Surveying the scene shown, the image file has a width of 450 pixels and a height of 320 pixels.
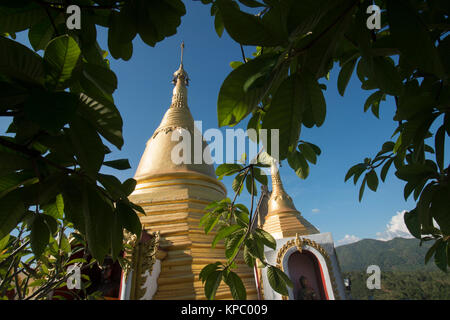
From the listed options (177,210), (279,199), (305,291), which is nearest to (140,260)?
(177,210)

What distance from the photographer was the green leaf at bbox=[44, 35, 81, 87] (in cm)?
44

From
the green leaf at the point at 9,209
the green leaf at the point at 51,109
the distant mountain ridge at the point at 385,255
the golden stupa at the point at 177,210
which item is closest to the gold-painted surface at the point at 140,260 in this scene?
the golden stupa at the point at 177,210

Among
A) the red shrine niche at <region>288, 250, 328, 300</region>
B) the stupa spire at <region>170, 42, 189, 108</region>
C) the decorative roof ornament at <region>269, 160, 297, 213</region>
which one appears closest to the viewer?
the red shrine niche at <region>288, 250, 328, 300</region>

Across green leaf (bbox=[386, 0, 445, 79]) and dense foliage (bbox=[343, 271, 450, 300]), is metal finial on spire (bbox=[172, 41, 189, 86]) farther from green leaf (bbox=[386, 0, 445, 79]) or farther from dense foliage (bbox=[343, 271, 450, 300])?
dense foliage (bbox=[343, 271, 450, 300])

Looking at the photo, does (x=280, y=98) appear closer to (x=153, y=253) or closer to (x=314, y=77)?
(x=314, y=77)

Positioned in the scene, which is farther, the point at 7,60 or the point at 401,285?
the point at 401,285

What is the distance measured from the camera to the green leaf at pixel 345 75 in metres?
0.84

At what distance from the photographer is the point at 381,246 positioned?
44.4m

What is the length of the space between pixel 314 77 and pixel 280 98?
0.26 ft

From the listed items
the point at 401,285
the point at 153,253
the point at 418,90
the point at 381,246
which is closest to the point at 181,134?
the point at 153,253

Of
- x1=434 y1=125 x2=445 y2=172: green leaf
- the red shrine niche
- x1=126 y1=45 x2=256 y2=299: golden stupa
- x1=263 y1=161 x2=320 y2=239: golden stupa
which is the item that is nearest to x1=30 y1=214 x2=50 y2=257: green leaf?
x1=434 y1=125 x2=445 y2=172: green leaf

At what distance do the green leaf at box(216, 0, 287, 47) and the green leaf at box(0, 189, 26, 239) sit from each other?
25.7 inches

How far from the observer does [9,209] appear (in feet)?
2.01

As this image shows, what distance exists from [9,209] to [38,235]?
22cm
